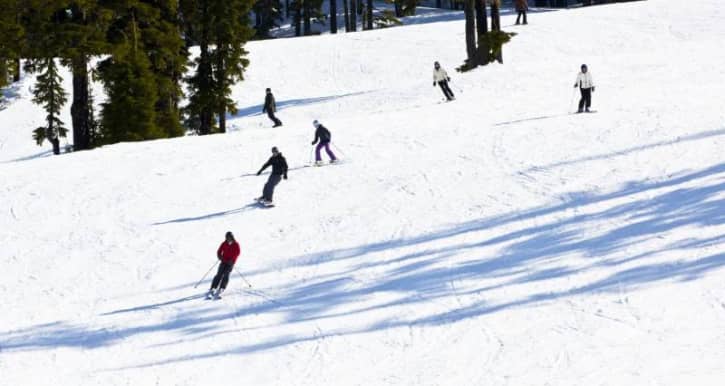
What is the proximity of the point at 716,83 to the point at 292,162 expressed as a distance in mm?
13555

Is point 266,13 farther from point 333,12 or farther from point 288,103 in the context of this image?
point 288,103

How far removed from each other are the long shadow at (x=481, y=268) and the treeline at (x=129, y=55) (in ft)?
44.8

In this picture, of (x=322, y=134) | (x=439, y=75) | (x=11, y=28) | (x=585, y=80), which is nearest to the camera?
(x=322, y=134)

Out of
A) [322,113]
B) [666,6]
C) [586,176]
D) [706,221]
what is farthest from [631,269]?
[666,6]

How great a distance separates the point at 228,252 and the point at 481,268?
15.9 feet

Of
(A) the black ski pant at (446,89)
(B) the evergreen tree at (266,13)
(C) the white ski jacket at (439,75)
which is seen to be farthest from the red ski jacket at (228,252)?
(B) the evergreen tree at (266,13)

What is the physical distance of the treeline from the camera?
28.1 meters

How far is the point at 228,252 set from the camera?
17.2 m

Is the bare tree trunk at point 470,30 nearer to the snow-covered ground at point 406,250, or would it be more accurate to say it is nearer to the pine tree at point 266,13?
the snow-covered ground at point 406,250

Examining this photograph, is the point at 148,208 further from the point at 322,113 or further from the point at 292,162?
the point at 322,113

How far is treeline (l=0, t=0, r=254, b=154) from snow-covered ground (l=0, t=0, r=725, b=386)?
134 inches

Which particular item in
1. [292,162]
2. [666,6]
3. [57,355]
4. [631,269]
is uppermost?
[666,6]

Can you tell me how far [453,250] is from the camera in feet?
59.3

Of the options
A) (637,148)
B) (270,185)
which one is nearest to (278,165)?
(270,185)
